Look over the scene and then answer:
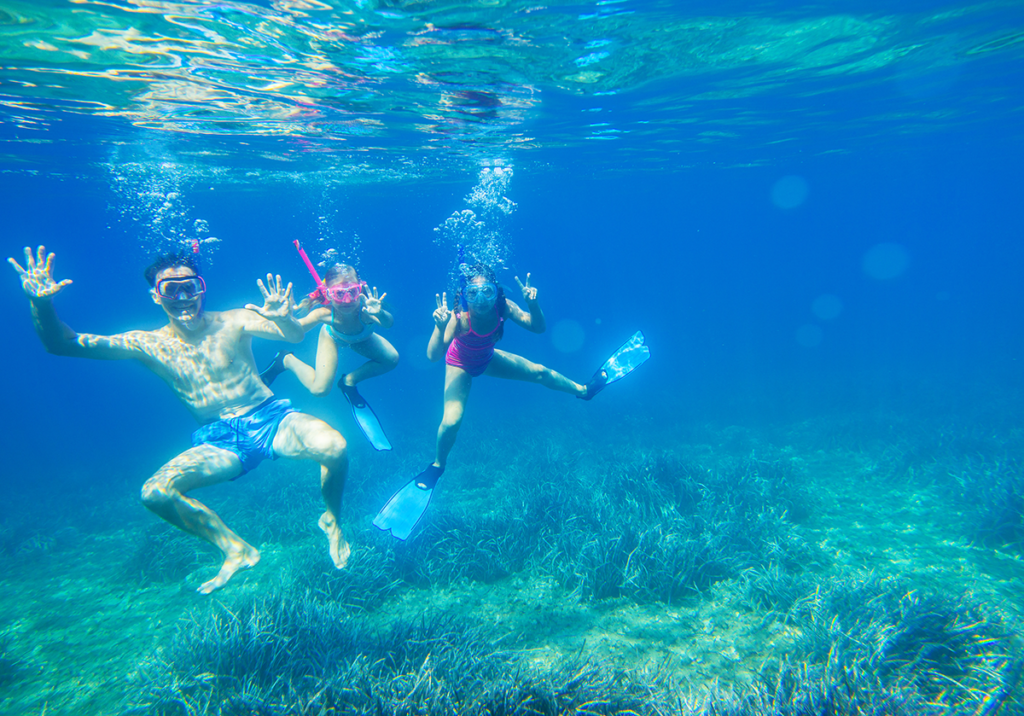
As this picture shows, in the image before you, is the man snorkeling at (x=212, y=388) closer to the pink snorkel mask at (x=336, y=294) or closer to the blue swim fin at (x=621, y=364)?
the pink snorkel mask at (x=336, y=294)

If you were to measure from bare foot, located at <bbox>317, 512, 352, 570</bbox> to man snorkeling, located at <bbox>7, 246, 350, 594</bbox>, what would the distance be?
0.04 ft

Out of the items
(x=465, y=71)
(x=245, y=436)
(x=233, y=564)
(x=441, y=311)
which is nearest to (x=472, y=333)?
(x=441, y=311)

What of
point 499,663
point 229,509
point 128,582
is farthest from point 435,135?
point 499,663

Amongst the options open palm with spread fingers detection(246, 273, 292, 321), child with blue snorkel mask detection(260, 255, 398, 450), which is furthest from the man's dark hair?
child with blue snorkel mask detection(260, 255, 398, 450)

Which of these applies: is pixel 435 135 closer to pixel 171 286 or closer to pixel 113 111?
pixel 113 111

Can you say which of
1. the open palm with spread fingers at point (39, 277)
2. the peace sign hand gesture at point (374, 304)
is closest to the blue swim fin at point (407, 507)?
the peace sign hand gesture at point (374, 304)

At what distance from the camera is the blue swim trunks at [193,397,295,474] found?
5.07 m

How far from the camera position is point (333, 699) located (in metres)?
4.30

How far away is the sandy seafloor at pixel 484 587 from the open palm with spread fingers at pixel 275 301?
3.63 metres

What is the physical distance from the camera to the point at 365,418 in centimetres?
716

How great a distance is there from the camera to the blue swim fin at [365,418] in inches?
267

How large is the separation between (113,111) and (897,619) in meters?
18.6

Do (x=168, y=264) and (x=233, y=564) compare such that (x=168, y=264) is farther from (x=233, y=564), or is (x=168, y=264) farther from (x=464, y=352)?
(x=464, y=352)

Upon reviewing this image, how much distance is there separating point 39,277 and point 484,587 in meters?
6.57
